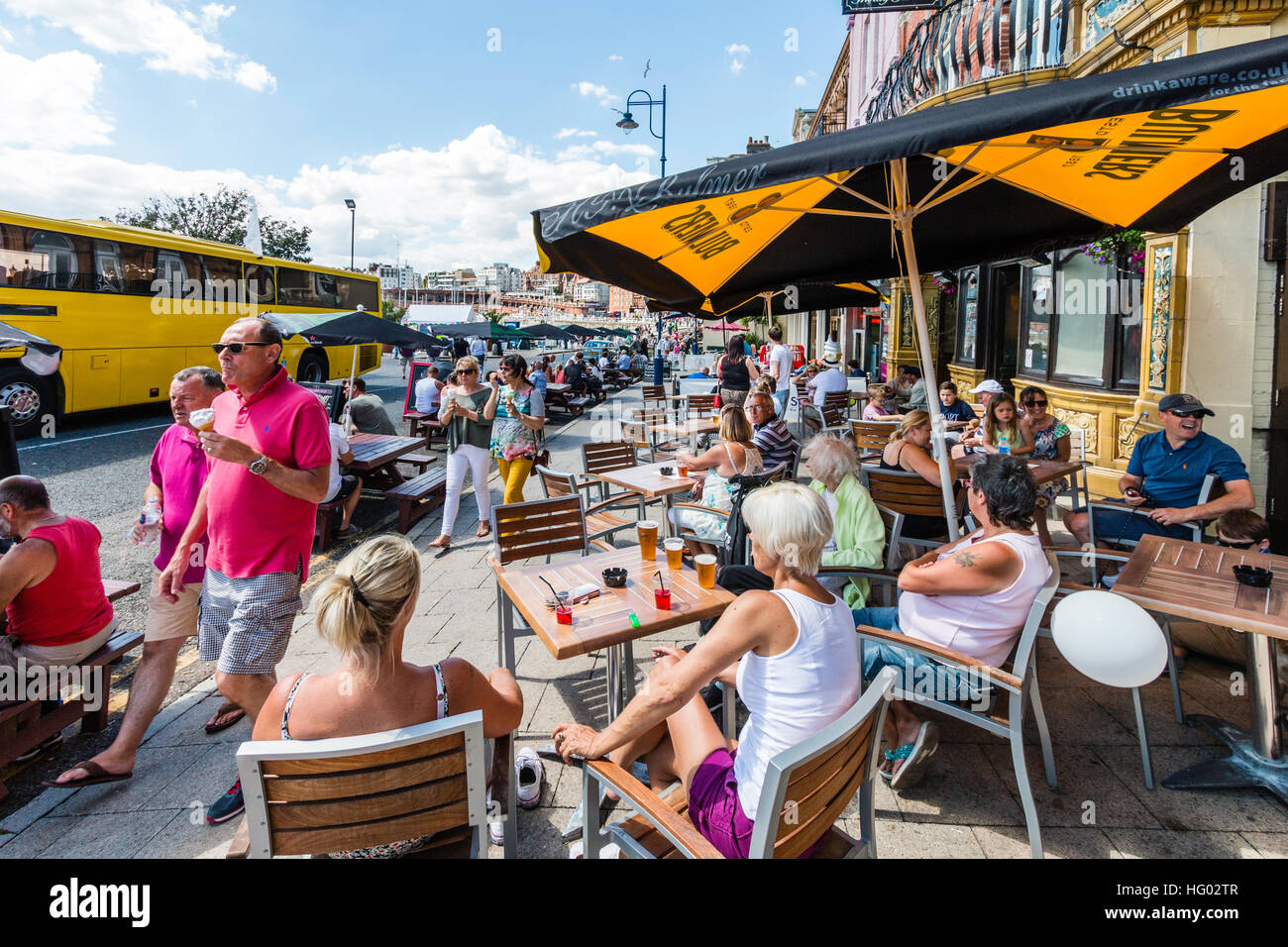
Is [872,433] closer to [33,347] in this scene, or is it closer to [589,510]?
[589,510]

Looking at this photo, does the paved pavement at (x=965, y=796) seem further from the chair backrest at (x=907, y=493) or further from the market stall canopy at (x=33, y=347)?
the market stall canopy at (x=33, y=347)

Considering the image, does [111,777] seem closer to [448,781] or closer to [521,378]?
[448,781]

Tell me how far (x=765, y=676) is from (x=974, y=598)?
41.5 inches

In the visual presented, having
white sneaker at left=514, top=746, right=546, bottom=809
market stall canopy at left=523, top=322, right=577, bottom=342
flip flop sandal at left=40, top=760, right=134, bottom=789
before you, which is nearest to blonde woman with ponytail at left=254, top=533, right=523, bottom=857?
white sneaker at left=514, top=746, right=546, bottom=809

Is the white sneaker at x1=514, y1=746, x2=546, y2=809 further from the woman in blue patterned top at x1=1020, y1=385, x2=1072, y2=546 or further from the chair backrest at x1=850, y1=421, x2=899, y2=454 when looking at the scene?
the chair backrest at x1=850, y1=421, x2=899, y2=454

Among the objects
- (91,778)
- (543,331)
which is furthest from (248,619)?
(543,331)

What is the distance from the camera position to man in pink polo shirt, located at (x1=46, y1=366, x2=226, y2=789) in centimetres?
270

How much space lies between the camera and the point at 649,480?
513 centimetres

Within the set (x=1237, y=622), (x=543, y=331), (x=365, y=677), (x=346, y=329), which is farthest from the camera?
(x=543, y=331)

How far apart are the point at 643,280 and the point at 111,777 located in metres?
3.42

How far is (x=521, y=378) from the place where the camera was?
19.2ft

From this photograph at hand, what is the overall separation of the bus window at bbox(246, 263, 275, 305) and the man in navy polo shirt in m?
16.0

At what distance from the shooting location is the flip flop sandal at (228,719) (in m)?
3.07

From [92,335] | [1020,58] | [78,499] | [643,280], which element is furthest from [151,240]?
[1020,58]
